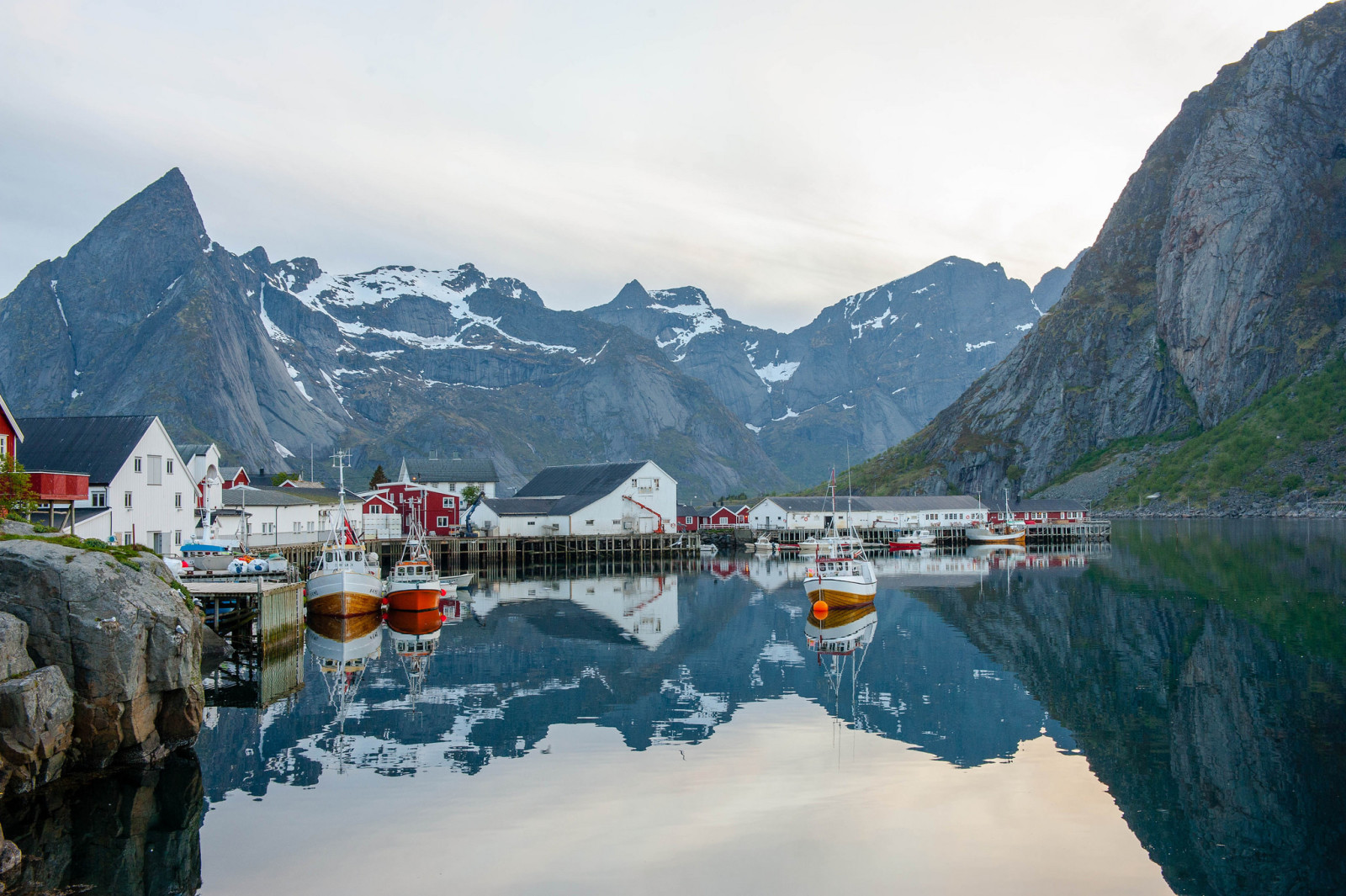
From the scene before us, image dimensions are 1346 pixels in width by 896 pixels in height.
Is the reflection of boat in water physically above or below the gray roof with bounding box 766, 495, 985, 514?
below

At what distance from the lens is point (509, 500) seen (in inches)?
3826

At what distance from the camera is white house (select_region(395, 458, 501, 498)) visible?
125m

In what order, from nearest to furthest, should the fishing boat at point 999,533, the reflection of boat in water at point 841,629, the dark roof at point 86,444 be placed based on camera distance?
the reflection of boat in water at point 841,629 → the dark roof at point 86,444 → the fishing boat at point 999,533

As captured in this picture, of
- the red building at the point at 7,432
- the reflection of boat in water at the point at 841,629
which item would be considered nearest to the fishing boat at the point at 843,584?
the reflection of boat in water at the point at 841,629

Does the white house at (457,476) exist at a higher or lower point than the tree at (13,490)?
higher

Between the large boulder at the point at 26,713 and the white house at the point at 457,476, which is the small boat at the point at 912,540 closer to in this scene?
the white house at the point at 457,476

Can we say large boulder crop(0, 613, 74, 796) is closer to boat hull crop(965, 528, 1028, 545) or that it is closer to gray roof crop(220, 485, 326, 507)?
gray roof crop(220, 485, 326, 507)

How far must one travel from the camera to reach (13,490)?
2994 cm

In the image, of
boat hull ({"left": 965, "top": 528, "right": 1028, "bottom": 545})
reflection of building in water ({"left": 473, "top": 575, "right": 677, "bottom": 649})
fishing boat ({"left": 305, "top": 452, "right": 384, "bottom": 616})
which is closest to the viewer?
fishing boat ({"left": 305, "top": 452, "right": 384, "bottom": 616})

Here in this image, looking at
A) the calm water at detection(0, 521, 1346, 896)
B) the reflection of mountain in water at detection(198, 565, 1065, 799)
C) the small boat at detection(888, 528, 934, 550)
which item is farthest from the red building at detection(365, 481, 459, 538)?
the calm water at detection(0, 521, 1346, 896)


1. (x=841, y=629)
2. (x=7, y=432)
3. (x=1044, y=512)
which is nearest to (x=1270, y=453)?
(x=1044, y=512)

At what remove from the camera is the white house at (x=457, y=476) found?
12531cm

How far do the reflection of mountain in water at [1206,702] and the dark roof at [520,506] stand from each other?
148 feet

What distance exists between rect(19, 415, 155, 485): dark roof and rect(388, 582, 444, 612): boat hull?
1340cm
